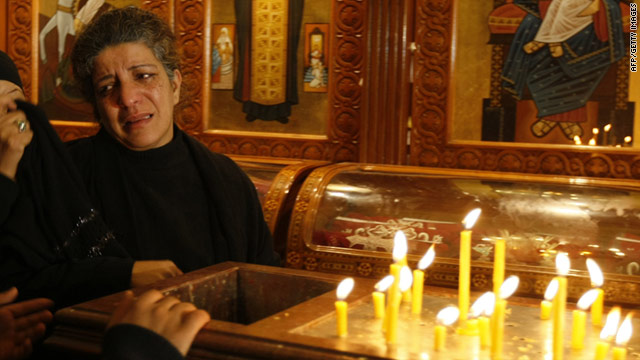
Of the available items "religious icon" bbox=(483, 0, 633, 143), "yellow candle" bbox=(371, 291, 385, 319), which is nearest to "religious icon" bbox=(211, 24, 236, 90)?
"religious icon" bbox=(483, 0, 633, 143)

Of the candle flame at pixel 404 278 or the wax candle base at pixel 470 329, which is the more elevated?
the candle flame at pixel 404 278

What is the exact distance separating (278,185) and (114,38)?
56.6 inches

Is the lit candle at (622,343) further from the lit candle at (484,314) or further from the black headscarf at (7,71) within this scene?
the black headscarf at (7,71)

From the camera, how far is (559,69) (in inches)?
144

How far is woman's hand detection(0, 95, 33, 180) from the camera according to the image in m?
2.04

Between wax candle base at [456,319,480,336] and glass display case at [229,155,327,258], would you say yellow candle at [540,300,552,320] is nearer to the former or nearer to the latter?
wax candle base at [456,319,480,336]

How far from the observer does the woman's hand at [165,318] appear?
1189mm

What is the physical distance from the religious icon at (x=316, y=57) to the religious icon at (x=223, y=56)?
1.70ft

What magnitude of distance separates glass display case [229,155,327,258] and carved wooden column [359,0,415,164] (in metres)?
0.36

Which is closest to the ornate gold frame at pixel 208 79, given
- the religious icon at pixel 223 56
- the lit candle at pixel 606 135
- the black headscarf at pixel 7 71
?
the religious icon at pixel 223 56

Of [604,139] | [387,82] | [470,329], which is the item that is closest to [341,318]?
[470,329]

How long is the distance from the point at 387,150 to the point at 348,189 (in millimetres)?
693

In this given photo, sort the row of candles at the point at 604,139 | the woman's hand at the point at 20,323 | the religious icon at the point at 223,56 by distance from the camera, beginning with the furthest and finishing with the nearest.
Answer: the religious icon at the point at 223,56 < the row of candles at the point at 604,139 < the woman's hand at the point at 20,323

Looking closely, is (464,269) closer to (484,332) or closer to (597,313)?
(484,332)
